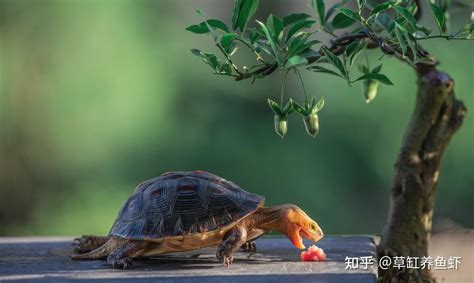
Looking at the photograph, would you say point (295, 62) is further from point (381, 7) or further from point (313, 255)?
point (313, 255)

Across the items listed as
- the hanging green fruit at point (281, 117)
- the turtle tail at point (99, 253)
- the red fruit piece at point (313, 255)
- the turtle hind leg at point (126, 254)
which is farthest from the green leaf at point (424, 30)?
the turtle tail at point (99, 253)

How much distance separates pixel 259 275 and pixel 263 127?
4.11 metres

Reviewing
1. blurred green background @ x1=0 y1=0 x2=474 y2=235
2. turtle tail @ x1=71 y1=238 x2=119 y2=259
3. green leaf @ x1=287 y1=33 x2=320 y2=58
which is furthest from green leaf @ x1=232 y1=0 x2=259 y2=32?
blurred green background @ x1=0 y1=0 x2=474 y2=235

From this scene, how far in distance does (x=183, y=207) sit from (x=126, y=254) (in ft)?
0.72

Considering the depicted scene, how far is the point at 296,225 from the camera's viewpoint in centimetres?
266

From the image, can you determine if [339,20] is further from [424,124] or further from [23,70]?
[23,70]

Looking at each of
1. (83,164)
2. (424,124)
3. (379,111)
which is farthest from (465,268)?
(83,164)

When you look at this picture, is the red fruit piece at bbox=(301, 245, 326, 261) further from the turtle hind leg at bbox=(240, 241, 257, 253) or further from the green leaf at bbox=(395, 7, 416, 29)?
the green leaf at bbox=(395, 7, 416, 29)

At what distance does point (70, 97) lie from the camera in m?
6.41

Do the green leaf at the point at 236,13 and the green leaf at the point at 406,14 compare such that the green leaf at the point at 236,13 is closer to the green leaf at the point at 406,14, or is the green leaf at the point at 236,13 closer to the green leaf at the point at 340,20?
the green leaf at the point at 340,20

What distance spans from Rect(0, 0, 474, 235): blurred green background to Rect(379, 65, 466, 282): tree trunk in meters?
2.90

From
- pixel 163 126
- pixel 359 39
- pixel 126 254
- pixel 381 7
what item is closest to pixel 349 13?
pixel 381 7

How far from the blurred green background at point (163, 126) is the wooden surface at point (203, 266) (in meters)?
3.14

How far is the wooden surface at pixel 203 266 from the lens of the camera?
233 centimetres
